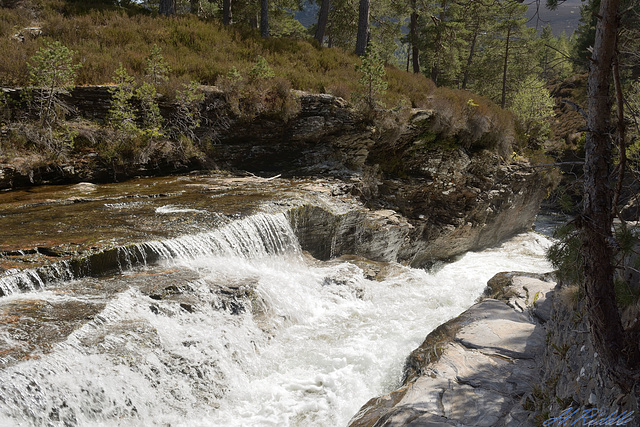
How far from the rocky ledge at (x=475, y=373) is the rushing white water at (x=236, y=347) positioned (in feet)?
2.40

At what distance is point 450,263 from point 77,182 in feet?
42.7

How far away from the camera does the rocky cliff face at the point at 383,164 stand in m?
11.3

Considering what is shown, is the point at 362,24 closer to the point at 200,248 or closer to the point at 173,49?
the point at 173,49

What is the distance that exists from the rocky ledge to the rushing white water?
28.8 inches

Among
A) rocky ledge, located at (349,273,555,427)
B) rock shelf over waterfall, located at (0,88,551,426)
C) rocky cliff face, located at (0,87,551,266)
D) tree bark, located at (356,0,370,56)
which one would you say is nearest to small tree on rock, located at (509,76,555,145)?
rocky cliff face, located at (0,87,551,266)

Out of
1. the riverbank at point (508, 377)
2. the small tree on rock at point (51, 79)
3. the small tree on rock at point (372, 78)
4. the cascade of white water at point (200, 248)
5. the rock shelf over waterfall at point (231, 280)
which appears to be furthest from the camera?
the small tree on rock at point (372, 78)

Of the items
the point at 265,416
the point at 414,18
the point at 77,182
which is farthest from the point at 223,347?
the point at 414,18

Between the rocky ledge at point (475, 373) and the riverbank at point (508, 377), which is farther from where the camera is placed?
the rocky ledge at point (475, 373)

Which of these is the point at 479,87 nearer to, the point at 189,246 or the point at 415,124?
the point at 415,124

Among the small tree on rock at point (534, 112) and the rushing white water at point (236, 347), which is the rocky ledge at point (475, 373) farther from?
the small tree on rock at point (534, 112)

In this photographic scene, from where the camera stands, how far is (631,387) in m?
2.91

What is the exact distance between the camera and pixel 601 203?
317 centimetres

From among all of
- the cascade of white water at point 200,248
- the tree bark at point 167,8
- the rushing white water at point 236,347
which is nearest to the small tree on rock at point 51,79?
the cascade of white water at point 200,248

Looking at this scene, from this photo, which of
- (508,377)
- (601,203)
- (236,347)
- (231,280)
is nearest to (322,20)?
(231,280)
